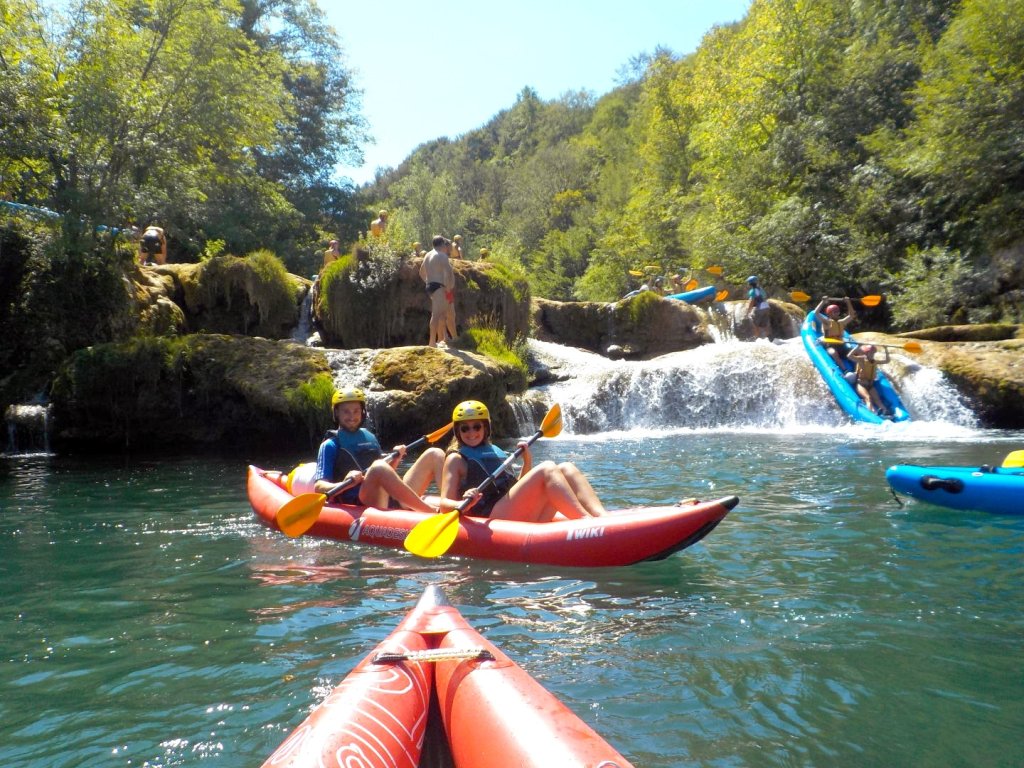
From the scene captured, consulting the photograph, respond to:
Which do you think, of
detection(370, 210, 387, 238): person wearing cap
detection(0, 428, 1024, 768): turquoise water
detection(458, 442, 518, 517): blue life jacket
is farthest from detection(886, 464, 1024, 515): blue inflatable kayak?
detection(370, 210, 387, 238): person wearing cap

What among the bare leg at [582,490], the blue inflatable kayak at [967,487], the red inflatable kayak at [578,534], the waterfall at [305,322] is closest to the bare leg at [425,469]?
the red inflatable kayak at [578,534]

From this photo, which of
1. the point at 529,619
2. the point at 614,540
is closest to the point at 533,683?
the point at 529,619

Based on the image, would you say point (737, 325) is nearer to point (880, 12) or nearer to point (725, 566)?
point (880, 12)

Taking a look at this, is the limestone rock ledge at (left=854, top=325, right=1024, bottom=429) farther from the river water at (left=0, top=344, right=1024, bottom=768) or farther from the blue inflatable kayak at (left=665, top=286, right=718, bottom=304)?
the blue inflatable kayak at (left=665, top=286, right=718, bottom=304)

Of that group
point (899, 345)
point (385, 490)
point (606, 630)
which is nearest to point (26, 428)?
point (385, 490)

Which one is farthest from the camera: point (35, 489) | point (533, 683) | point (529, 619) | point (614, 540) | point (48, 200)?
point (48, 200)

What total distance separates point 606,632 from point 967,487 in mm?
3615

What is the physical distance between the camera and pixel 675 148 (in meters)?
34.6

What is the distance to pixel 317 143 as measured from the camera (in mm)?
29359

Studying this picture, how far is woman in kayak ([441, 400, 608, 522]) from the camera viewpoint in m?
Result: 5.20

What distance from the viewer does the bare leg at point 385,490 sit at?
19.0 ft

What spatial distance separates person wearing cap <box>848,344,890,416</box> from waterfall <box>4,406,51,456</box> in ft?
38.7

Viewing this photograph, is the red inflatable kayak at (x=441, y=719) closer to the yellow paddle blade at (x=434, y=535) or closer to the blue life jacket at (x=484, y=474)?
the yellow paddle blade at (x=434, y=535)

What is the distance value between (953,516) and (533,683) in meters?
4.69
